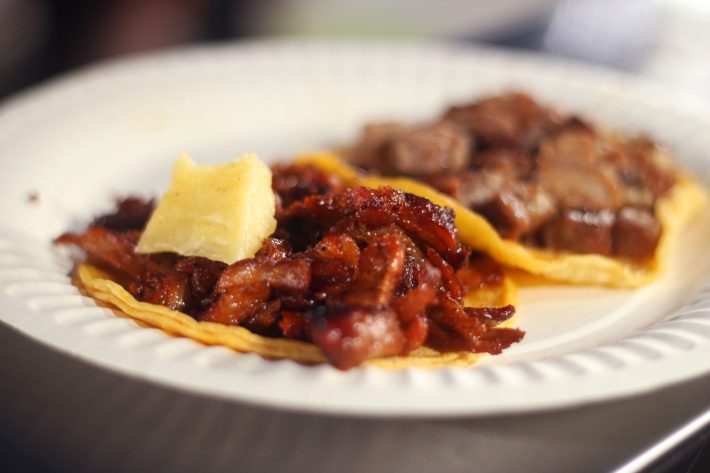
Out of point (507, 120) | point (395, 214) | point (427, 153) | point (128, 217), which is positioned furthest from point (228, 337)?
point (507, 120)

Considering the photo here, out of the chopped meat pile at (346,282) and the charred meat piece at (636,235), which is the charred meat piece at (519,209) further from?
the chopped meat pile at (346,282)

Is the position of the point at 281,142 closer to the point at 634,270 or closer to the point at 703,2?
the point at 634,270

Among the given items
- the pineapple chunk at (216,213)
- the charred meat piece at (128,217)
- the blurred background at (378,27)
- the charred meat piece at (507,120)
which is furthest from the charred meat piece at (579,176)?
the blurred background at (378,27)

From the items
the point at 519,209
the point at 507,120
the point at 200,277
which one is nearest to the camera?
the point at 200,277

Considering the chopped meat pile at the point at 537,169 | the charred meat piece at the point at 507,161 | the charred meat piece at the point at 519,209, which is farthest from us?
the charred meat piece at the point at 507,161

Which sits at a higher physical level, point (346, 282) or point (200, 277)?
point (346, 282)

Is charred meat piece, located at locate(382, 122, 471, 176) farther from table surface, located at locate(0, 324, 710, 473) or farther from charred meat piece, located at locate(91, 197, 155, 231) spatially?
table surface, located at locate(0, 324, 710, 473)

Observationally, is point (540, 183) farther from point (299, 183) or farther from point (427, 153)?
point (299, 183)
